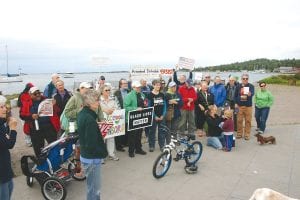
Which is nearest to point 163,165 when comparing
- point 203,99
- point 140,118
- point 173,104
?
point 140,118

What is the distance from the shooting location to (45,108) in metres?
6.52

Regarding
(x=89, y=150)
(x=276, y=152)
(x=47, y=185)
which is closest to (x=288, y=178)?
(x=276, y=152)

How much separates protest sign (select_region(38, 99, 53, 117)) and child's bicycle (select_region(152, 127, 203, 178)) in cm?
250

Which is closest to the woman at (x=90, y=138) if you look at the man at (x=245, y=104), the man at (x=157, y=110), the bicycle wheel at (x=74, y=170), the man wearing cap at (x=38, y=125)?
the bicycle wheel at (x=74, y=170)

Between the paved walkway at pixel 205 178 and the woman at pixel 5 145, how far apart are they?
137 cm

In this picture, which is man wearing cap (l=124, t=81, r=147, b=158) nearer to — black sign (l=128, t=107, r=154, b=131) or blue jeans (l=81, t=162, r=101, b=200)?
black sign (l=128, t=107, r=154, b=131)

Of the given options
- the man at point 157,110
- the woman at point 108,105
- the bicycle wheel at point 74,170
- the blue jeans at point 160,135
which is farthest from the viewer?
the blue jeans at point 160,135

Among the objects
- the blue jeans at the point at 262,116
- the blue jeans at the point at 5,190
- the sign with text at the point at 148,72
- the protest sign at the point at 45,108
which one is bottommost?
the blue jeans at the point at 5,190

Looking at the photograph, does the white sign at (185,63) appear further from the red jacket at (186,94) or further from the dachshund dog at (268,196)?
the dachshund dog at (268,196)

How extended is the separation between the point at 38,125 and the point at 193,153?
345 cm

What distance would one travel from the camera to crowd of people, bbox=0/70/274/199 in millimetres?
4500

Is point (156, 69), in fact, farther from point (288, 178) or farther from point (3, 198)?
point (3, 198)

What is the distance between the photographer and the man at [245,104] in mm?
9984

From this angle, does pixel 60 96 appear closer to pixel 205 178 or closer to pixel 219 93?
pixel 205 178
